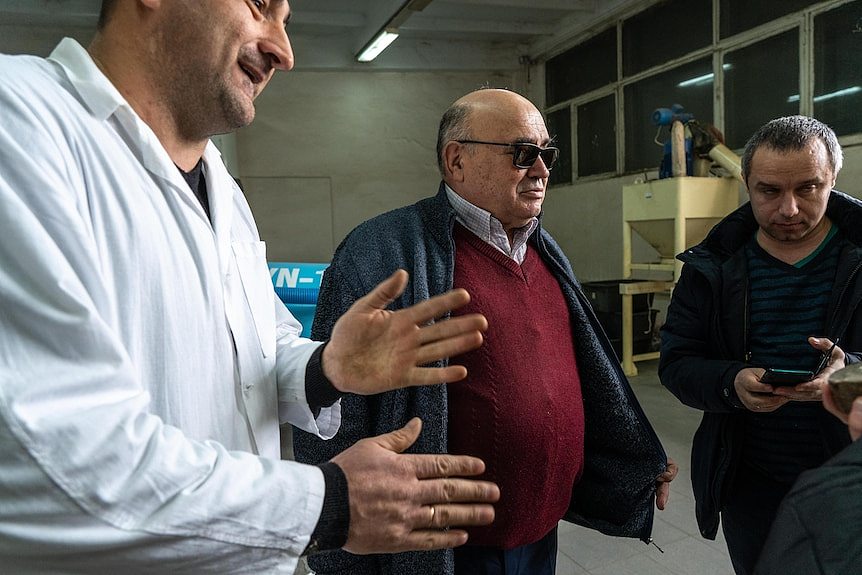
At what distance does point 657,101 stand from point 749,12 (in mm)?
1265

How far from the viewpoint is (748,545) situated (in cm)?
167

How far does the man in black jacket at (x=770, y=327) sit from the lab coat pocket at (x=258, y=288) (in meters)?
1.21

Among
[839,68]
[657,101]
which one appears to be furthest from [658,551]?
[657,101]

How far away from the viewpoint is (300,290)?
3379mm

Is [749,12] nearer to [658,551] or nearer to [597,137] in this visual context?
[597,137]

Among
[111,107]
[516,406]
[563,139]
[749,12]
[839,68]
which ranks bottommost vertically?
[516,406]

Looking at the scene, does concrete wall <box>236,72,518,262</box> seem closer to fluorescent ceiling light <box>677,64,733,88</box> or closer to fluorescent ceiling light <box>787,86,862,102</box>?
fluorescent ceiling light <box>677,64,733,88</box>

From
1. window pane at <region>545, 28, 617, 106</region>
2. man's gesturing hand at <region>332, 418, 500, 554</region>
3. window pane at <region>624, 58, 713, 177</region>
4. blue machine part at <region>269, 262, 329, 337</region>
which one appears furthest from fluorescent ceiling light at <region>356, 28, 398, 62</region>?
man's gesturing hand at <region>332, 418, 500, 554</region>

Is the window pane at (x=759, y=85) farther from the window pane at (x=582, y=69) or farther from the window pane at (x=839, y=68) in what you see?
the window pane at (x=582, y=69)

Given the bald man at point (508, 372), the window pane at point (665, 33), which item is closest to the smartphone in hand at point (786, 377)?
the bald man at point (508, 372)

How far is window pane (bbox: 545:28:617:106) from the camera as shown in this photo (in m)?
7.05

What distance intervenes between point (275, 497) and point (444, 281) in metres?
0.85

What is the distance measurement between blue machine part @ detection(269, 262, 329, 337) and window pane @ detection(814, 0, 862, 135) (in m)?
4.39

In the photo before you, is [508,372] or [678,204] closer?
[508,372]
